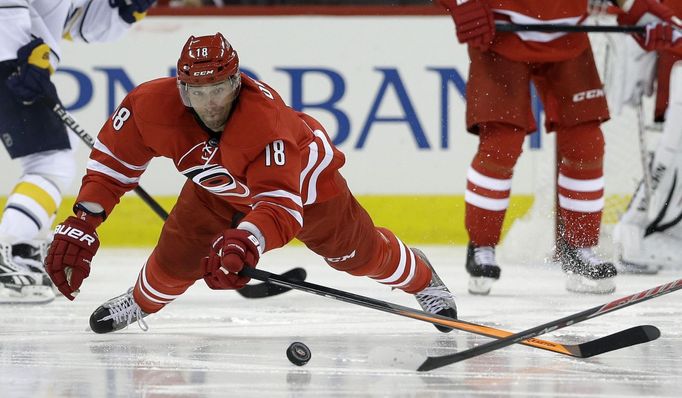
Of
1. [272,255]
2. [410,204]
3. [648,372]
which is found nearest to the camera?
[648,372]

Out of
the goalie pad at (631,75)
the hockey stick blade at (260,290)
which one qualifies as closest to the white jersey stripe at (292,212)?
the hockey stick blade at (260,290)

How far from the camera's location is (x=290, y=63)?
16.1ft

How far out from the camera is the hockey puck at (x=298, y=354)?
2428 millimetres

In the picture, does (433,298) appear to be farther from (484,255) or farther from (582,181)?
(582,181)

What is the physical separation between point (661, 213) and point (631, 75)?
0.49 m

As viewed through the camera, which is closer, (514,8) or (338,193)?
(338,193)

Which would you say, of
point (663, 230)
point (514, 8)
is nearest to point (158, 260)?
point (514, 8)

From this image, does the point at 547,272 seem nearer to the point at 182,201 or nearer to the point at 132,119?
the point at 182,201

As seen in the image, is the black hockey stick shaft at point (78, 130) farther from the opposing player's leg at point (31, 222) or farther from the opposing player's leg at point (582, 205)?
the opposing player's leg at point (582, 205)

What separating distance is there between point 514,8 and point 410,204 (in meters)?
1.52

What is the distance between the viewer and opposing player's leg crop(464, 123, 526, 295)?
359 cm

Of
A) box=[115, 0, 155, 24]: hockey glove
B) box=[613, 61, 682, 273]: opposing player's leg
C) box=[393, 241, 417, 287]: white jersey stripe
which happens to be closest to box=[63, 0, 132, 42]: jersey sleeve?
box=[115, 0, 155, 24]: hockey glove

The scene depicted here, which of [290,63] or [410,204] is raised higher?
[290,63]

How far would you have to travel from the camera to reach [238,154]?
7.88ft
